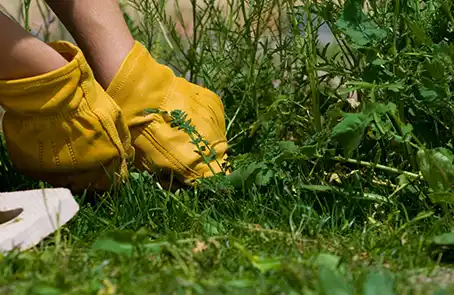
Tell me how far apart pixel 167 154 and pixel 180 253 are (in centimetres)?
73

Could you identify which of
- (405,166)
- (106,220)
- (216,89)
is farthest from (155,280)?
(216,89)

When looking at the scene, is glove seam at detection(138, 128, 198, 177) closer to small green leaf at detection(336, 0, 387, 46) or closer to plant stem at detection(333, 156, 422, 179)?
plant stem at detection(333, 156, 422, 179)

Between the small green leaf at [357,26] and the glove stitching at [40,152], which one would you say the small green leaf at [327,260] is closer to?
the small green leaf at [357,26]

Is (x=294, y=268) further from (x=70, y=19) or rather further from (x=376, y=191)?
(x=70, y=19)

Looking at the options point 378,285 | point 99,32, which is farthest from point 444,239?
point 99,32

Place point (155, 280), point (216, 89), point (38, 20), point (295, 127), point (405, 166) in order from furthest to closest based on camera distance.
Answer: point (38, 20)
point (216, 89)
point (295, 127)
point (405, 166)
point (155, 280)

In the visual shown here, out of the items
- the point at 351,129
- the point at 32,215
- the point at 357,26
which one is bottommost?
the point at 32,215

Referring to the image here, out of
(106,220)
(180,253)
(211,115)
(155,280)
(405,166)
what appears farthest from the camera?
(211,115)

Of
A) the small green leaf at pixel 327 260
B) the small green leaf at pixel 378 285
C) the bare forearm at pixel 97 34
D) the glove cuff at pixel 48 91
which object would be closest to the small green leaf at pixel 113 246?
the small green leaf at pixel 327 260

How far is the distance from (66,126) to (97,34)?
0.32 metres

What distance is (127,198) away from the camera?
6.87ft

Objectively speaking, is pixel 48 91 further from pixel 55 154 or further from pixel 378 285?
pixel 378 285

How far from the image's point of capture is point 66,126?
6.76ft

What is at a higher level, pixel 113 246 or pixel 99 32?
pixel 99 32
